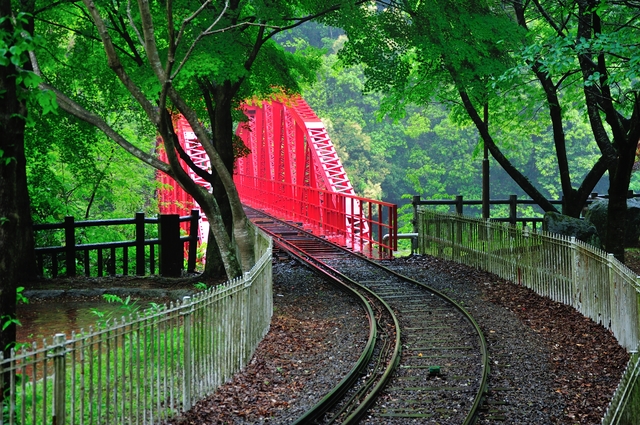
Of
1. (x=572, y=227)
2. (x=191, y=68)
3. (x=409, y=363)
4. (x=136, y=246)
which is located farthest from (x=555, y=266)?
(x=136, y=246)

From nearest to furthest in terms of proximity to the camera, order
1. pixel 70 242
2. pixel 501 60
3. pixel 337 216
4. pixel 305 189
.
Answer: pixel 70 242 < pixel 501 60 < pixel 337 216 < pixel 305 189

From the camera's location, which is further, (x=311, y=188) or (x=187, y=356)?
(x=311, y=188)

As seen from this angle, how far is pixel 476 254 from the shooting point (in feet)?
55.1

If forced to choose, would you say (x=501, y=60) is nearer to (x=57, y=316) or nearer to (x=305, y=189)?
(x=305, y=189)

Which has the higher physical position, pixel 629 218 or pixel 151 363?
pixel 629 218

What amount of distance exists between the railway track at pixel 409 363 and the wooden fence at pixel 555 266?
1.74 meters

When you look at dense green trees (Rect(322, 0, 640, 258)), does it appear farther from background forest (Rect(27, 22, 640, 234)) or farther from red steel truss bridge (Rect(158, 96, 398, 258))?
background forest (Rect(27, 22, 640, 234))

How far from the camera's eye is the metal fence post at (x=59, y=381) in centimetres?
509

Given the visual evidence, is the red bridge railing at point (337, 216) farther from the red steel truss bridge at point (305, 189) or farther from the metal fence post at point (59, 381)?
the metal fence post at point (59, 381)

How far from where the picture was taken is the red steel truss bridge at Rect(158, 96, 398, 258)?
20156 mm

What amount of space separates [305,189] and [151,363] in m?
19.0

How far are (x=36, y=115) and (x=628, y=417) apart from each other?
1193 cm

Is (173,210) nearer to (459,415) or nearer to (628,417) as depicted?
(459,415)

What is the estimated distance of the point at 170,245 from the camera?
1558 centimetres
